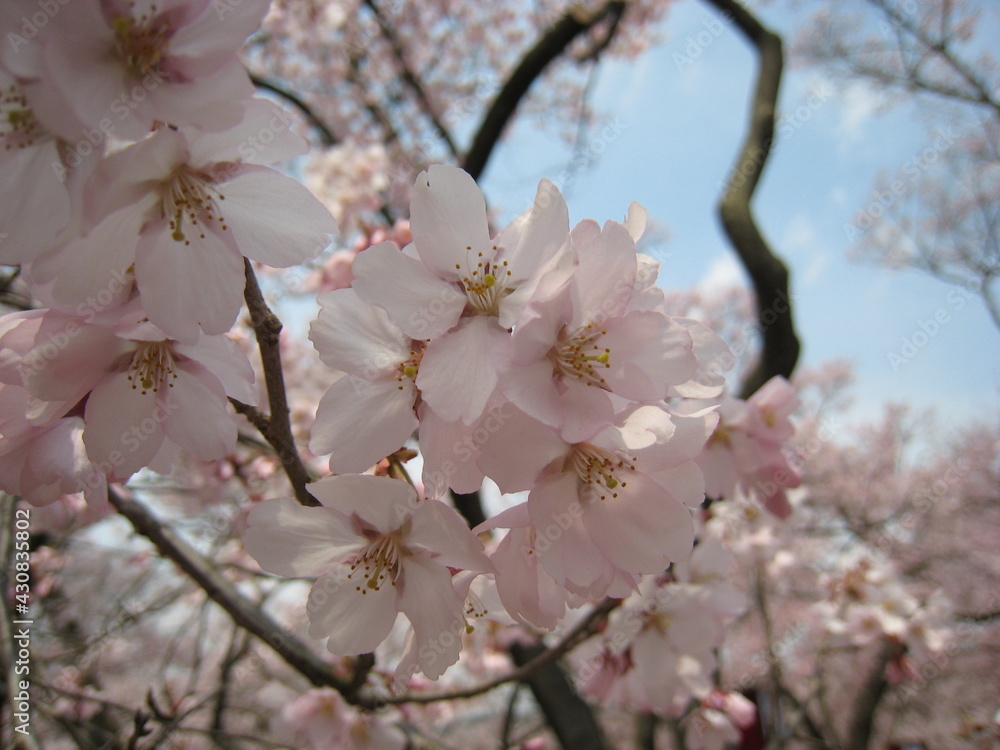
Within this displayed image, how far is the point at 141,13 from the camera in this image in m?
0.55

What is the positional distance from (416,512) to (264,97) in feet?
1.58

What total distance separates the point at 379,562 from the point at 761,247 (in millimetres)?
2128

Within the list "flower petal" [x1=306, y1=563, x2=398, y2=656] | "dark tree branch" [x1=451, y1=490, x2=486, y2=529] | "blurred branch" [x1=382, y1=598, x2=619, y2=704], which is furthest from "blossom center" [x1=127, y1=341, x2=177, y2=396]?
"dark tree branch" [x1=451, y1=490, x2=486, y2=529]

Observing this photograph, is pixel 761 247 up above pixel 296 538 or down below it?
above

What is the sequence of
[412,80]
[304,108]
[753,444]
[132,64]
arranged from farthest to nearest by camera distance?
[412,80] → [304,108] → [753,444] → [132,64]

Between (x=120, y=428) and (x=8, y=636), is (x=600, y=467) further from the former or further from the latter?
(x=8, y=636)

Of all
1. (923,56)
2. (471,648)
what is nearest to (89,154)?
(471,648)

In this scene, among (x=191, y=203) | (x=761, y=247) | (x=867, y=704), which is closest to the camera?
(x=191, y=203)

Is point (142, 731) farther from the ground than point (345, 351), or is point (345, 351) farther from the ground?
point (345, 351)

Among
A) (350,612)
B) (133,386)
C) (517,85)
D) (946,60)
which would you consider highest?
(946,60)

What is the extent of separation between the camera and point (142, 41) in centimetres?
55

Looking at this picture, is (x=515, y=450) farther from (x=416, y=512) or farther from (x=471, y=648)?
(x=471, y=648)

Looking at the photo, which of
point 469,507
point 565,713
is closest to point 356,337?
point 469,507

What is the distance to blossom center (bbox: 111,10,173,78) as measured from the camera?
1.77 ft
